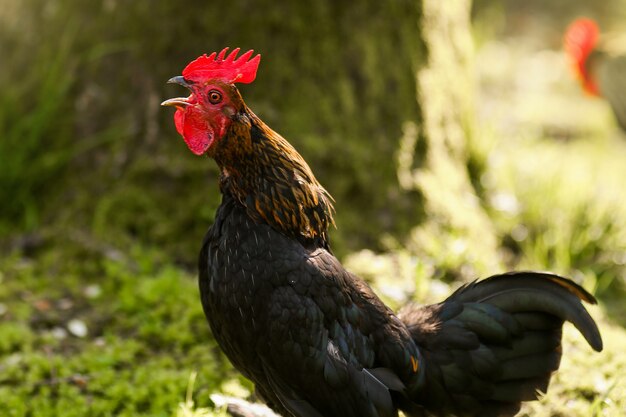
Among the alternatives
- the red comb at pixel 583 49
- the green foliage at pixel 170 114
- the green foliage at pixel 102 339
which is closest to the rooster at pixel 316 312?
the green foliage at pixel 102 339

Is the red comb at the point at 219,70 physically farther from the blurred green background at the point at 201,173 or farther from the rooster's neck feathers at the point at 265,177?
the blurred green background at the point at 201,173

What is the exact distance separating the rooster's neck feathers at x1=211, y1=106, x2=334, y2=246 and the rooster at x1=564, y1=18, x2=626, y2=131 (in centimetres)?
592

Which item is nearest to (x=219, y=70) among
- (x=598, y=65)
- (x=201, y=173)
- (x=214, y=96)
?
(x=214, y=96)

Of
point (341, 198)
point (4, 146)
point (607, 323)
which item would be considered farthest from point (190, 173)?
point (607, 323)

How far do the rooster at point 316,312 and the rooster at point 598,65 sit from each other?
5.50 m

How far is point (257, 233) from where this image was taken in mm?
2809

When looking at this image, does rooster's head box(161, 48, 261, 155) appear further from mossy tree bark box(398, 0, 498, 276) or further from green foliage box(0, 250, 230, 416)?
mossy tree bark box(398, 0, 498, 276)

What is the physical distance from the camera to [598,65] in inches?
314

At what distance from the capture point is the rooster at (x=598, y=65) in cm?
765

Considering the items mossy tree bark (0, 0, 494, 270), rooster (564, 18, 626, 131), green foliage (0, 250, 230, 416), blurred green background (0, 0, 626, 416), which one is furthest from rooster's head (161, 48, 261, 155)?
rooster (564, 18, 626, 131)

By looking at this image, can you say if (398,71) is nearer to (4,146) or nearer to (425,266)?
(425,266)

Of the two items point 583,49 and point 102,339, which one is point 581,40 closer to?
point 583,49

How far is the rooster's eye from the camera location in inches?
107

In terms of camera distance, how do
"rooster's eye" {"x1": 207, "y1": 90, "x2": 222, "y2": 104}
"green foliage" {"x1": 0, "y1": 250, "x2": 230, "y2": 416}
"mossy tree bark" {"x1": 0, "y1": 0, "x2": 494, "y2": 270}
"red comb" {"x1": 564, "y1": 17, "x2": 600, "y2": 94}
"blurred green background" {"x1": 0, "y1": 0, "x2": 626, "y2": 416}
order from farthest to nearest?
"red comb" {"x1": 564, "y1": 17, "x2": 600, "y2": 94} < "mossy tree bark" {"x1": 0, "y1": 0, "x2": 494, "y2": 270} < "blurred green background" {"x1": 0, "y1": 0, "x2": 626, "y2": 416} < "green foliage" {"x1": 0, "y1": 250, "x2": 230, "y2": 416} < "rooster's eye" {"x1": 207, "y1": 90, "x2": 222, "y2": 104}
